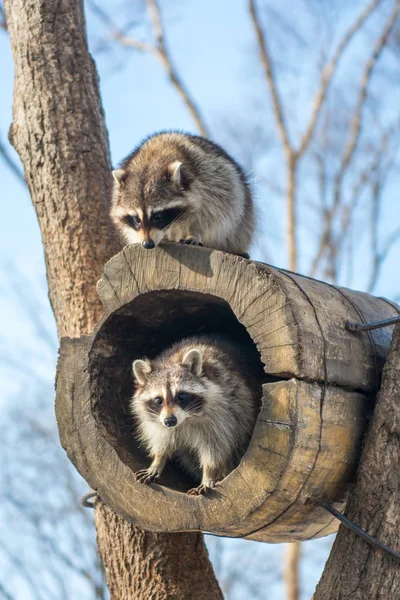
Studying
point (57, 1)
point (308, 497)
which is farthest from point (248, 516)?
point (57, 1)

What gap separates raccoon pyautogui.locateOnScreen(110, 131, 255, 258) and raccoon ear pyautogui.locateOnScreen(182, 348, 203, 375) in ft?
1.58

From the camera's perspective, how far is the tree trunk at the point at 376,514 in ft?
9.30

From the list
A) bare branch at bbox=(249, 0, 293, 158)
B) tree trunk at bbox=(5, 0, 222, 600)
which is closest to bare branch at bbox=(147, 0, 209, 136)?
bare branch at bbox=(249, 0, 293, 158)

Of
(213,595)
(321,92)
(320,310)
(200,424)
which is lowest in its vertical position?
(213,595)

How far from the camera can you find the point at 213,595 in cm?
368

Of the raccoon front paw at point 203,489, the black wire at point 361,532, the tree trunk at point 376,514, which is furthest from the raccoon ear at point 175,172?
the black wire at point 361,532

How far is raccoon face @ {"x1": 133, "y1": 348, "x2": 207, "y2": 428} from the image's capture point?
3.43 meters

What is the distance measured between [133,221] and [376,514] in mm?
1692

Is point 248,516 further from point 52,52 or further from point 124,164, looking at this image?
point 52,52

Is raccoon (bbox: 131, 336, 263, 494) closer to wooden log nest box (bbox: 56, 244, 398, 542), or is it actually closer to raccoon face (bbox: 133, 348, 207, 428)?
raccoon face (bbox: 133, 348, 207, 428)

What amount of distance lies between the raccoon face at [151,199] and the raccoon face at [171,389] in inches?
22.4

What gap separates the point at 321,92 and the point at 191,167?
293 inches

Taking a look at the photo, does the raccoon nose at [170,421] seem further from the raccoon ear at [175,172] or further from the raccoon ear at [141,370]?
the raccoon ear at [175,172]

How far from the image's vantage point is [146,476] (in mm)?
3223
